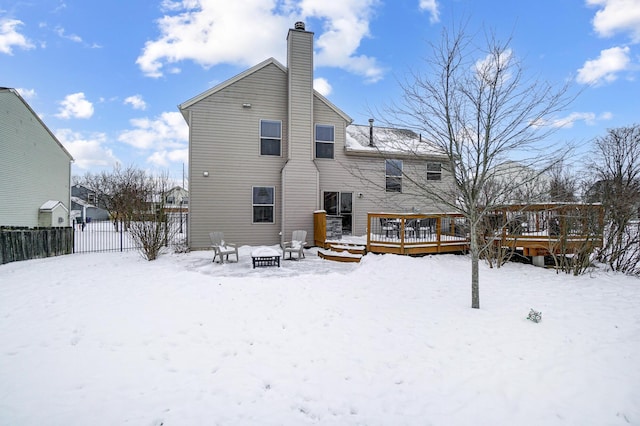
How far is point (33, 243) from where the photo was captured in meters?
10.3

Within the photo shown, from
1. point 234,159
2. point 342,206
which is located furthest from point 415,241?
point 234,159

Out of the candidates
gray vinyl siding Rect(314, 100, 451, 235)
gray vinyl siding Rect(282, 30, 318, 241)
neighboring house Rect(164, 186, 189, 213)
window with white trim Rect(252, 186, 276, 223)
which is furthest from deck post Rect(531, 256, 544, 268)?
neighboring house Rect(164, 186, 189, 213)

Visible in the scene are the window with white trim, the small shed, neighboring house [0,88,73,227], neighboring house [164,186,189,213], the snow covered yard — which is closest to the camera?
the snow covered yard

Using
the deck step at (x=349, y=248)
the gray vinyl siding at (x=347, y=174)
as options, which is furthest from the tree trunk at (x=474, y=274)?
the gray vinyl siding at (x=347, y=174)

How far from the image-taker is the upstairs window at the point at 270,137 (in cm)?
1223

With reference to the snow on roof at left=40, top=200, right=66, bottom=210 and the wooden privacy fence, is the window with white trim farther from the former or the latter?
the snow on roof at left=40, top=200, right=66, bottom=210

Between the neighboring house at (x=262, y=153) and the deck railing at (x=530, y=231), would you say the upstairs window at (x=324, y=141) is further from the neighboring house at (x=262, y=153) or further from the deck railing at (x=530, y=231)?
the deck railing at (x=530, y=231)

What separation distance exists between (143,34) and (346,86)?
28.0 ft

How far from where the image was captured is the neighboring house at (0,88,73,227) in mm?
14031

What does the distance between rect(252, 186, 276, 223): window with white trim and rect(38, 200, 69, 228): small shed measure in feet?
43.2

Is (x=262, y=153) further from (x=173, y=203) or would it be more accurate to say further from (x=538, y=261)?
(x=173, y=203)

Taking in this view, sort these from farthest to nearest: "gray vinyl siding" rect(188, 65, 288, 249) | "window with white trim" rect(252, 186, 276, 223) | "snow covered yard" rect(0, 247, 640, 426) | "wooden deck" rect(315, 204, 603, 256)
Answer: "window with white trim" rect(252, 186, 276, 223) < "gray vinyl siding" rect(188, 65, 288, 249) < "wooden deck" rect(315, 204, 603, 256) < "snow covered yard" rect(0, 247, 640, 426)

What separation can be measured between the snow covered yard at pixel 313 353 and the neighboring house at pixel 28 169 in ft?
36.9

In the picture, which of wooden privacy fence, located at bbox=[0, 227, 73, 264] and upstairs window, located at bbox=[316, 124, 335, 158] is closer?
wooden privacy fence, located at bbox=[0, 227, 73, 264]
